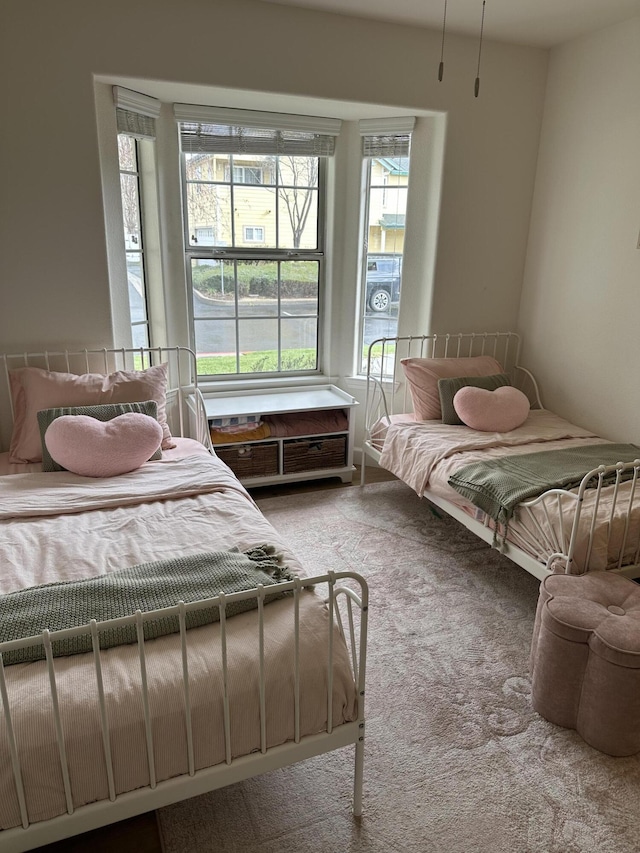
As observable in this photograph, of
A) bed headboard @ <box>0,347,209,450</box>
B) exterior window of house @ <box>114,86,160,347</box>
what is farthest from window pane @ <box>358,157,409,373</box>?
exterior window of house @ <box>114,86,160,347</box>

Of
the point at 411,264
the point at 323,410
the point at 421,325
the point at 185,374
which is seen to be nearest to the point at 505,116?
the point at 411,264

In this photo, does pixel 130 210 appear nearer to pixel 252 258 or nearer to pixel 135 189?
pixel 135 189

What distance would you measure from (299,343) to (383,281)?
675 millimetres

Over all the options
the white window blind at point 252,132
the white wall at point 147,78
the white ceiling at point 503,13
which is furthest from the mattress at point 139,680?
the white ceiling at point 503,13

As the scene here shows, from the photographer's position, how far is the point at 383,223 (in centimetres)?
370

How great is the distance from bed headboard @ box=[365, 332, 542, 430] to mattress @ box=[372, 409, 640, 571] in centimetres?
32

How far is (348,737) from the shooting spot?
1508 millimetres

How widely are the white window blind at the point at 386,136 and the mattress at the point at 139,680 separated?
2547mm

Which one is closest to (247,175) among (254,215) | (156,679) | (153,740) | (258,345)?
(254,215)

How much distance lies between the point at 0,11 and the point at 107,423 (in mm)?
1744

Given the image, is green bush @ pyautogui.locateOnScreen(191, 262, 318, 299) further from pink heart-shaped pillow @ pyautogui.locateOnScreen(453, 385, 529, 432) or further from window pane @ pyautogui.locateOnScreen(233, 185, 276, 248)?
pink heart-shaped pillow @ pyautogui.locateOnScreen(453, 385, 529, 432)

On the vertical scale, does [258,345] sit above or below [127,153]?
below

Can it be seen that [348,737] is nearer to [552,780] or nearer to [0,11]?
[552,780]

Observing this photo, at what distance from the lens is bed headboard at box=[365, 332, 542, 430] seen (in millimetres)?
3652
